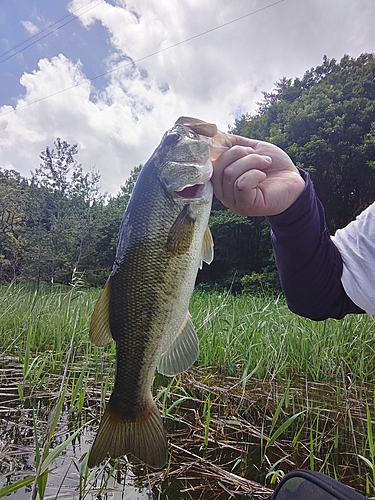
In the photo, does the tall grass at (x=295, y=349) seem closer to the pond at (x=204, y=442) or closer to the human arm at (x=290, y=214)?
the pond at (x=204, y=442)

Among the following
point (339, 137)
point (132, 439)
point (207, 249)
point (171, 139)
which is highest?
point (339, 137)

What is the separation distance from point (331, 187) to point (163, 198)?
20.6 meters

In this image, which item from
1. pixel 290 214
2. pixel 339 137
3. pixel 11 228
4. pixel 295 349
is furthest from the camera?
pixel 11 228

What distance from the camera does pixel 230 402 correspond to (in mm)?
2926

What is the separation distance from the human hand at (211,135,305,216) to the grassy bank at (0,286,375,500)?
1003 millimetres

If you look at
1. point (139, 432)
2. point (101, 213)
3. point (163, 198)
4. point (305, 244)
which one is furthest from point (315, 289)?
point (101, 213)

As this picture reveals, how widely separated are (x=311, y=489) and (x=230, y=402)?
1.83 m

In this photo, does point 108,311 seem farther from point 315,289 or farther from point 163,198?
point 315,289

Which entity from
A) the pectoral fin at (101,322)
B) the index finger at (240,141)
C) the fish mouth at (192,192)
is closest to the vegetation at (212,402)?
the pectoral fin at (101,322)

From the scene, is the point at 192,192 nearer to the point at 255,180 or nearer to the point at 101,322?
the point at 255,180

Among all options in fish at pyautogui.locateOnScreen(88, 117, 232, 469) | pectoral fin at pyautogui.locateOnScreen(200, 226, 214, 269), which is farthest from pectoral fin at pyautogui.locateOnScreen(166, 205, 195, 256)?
pectoral fin at pyautogui.locateOnScreen(200, 226, 214, 269)

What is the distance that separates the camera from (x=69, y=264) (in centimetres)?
2394

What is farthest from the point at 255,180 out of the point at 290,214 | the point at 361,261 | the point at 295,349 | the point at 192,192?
the point at 295,349

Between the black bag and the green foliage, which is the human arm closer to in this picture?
the black bag
